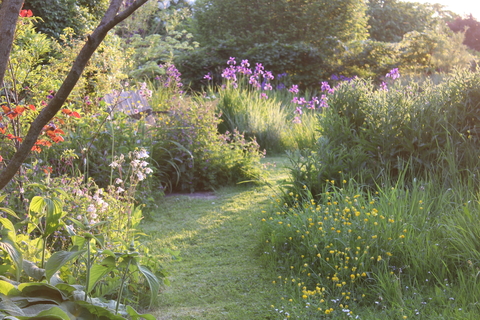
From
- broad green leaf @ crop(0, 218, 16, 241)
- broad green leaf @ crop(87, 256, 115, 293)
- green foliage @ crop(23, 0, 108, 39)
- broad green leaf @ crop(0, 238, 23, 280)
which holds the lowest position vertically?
broad green leaf @ crop(87, 256, 115, 293)

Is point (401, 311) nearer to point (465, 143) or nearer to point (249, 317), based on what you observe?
point (249, 317)

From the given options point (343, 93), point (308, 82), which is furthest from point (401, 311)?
point (308, 82)

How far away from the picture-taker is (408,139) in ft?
13.7

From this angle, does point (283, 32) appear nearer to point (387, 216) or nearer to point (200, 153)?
point (200, 153)

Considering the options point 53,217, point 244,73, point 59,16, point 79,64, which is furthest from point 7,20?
point 59,16

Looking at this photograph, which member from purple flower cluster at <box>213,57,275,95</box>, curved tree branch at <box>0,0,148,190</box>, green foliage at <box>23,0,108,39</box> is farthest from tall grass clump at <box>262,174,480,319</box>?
green foliage at <box>23,0,108,39</box>

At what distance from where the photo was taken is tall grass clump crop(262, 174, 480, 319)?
104 inches

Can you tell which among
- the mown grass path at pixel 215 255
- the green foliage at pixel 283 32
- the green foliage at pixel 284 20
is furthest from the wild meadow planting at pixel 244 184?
the green foliage at pixel 284 20

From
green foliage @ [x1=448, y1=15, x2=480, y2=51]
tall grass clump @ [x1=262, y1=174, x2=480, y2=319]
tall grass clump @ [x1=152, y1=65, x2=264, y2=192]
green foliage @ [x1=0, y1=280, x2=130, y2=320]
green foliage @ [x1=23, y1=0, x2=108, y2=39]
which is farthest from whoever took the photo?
green foliage @ [x1=448, y1=15, x2=480, y2=51]

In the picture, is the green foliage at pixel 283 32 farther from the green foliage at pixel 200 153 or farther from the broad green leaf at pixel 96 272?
the broad green leaf at pixel 96 272

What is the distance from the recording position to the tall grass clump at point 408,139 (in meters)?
4.07

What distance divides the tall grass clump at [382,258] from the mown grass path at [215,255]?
0.19m

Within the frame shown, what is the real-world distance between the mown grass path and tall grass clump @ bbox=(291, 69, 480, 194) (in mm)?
866

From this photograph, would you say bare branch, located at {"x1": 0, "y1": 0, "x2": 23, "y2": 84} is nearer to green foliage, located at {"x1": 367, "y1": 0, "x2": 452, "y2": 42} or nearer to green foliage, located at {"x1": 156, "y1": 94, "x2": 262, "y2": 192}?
green foliage, located at {"x1": 156, "y1": 94, "x2": 262, "y2": 192}
